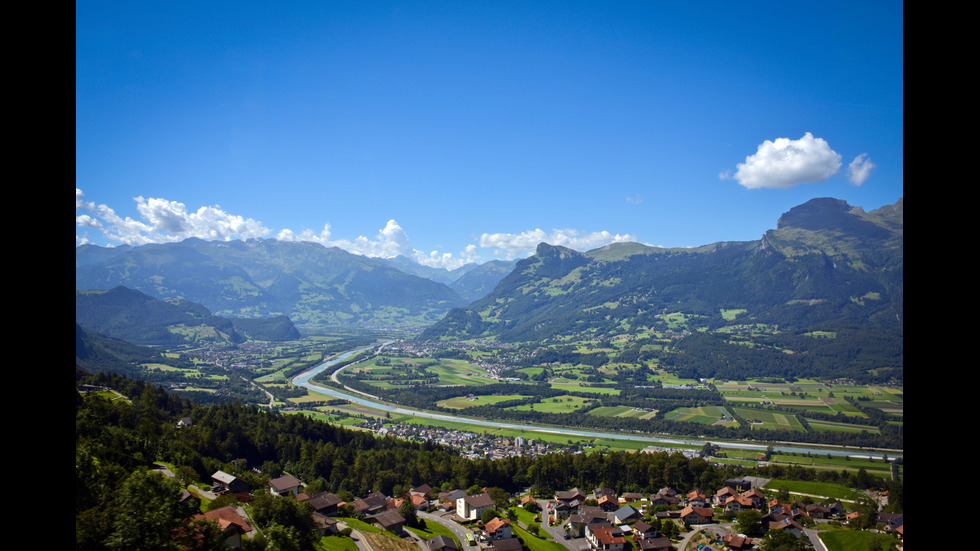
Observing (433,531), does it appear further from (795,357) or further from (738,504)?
(795,357)

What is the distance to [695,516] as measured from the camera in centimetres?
3142

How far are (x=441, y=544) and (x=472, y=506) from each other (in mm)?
6509

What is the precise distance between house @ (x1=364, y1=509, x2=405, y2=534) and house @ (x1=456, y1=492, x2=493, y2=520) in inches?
194

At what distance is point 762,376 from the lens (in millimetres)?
106625

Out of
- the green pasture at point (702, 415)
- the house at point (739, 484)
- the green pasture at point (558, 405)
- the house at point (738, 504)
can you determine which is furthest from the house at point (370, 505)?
the green pasture at point (702, 415)

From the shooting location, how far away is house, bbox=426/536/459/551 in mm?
24438

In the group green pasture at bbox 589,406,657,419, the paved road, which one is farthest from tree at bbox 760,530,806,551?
green pasture at bbox 589,406,657,419

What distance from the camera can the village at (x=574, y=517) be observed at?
25.8 meters

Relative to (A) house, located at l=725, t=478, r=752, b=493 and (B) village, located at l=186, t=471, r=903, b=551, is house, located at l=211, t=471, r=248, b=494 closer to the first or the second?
(B) village, located at l=186, t=471, r=903, b=551

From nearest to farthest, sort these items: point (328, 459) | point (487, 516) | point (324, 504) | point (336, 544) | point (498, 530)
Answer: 1. point (336, 544)
2. point (324, 504)
3. point (498, 530)
4. point (487, 516)
5. point (328, 459)

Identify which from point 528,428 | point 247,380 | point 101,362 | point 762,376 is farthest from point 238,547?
point 762,376

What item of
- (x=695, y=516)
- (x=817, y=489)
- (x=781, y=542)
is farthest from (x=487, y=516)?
(x=817, y=489)
